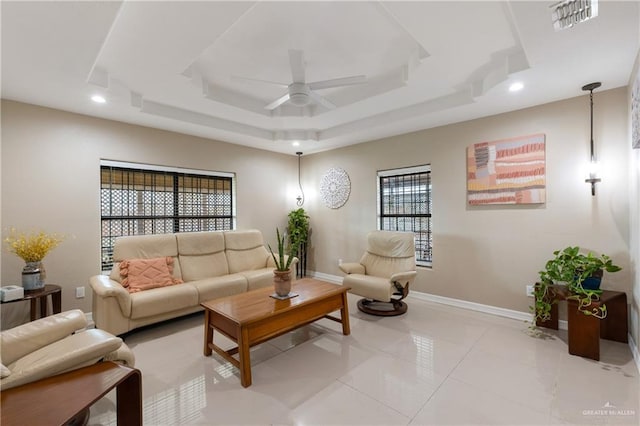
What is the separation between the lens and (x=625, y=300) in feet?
8.80

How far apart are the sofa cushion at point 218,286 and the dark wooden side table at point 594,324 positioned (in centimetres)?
353

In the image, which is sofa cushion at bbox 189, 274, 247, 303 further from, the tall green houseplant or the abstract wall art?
the abstract wall art

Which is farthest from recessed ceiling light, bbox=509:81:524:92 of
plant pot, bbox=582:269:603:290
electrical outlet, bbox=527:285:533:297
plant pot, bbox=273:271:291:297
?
plant pot, bbox=273:271:291:297

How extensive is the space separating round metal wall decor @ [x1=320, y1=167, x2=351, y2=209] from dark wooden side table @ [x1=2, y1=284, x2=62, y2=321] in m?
3.95

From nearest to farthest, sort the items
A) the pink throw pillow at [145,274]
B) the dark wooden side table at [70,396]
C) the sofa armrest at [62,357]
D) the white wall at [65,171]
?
the dark wooden side table at [70,396] < the sofa armrest at [62,357] < the white wall at [65,171] < the pink throw pillow at [145,274]

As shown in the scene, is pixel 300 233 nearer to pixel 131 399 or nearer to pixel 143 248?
pixel 143 248

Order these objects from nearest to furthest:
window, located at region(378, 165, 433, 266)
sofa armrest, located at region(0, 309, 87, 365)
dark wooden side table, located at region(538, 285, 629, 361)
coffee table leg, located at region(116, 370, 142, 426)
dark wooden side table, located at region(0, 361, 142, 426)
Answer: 1. dark wooden side table, located at region(0, 361, 142, 426)
2. coffee table leg, located at region(116, 370, 142, 426)
3. sofa armrest, located at region(0, 309, 87, 365)
4. dark wooden side table, located at region(538, 285, 629, 361)
5. window, located at region(378, 165, 433, 266)

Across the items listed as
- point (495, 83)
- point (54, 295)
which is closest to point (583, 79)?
point (495, 83)

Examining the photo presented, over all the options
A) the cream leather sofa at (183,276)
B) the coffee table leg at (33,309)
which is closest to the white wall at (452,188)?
the coffee table leg at (33,309)

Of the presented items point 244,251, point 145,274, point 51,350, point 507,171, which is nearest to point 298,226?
point 244,251

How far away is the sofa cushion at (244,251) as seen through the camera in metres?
4.38

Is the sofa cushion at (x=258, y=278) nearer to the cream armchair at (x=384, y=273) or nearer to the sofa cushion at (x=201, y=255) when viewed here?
the sofa cushion at (x=201, y=255)

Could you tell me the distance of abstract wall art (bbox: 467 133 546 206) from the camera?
129 inches

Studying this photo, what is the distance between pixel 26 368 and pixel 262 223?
12.8 feet
